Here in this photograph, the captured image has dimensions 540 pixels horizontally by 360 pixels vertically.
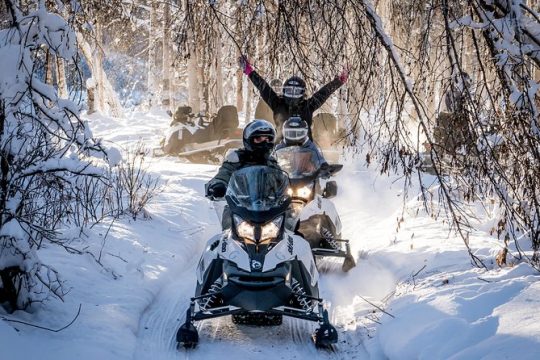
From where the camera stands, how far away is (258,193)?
14.9 feet

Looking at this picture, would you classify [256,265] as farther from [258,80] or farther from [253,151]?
[258,80]

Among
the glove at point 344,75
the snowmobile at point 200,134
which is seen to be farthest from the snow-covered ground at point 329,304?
the snowmobile at point 200,134

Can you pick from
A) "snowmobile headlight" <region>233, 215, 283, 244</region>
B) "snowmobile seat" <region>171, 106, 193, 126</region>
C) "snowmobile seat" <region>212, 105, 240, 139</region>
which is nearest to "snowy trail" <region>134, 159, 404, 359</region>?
"snowmobile headlight" <region>233, 215, 283, 244</region>

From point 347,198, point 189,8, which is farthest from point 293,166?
point 347,198

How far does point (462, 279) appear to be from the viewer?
5039mm

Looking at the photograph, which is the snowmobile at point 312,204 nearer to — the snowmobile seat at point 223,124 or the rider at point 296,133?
the rider at point 296,133

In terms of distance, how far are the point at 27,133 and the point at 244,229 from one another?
67.0 inches

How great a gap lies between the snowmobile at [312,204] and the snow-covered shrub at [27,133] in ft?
9.23

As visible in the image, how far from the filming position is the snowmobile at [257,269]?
14.0 feet

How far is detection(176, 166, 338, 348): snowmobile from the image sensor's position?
427 centimetres

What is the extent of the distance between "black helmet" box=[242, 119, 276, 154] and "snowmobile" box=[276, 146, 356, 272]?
0.89 meters

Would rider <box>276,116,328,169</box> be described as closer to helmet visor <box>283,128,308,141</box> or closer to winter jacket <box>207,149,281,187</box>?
helmet visor <box>283,128,308,141</box>

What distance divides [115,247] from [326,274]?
7.84 feet

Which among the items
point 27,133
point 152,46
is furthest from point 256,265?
point 152,46
